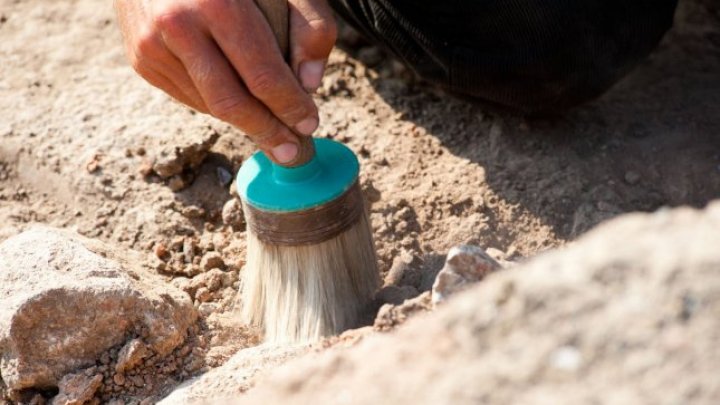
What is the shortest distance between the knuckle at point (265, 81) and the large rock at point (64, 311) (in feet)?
1.64

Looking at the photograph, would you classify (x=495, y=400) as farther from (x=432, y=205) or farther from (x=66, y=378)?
(x=432, y=205)

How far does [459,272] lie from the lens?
166 cm

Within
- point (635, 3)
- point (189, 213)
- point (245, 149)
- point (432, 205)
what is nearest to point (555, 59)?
point (635, 3)

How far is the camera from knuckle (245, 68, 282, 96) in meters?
1.97

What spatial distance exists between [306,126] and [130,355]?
58cm

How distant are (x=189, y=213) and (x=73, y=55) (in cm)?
90

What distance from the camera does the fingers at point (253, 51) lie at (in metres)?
1.97

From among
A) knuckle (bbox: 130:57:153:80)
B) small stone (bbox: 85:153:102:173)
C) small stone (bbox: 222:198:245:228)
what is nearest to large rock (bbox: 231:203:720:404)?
knuckle (bbox: 130:57:153:80)

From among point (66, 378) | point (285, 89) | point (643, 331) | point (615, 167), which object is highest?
point (643, 331)

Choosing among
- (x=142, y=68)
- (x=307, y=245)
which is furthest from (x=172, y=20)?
(x=307, y=245)

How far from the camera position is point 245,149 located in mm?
2867

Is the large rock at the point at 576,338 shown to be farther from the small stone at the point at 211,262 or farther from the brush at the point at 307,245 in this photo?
the small stone at the point at 211,262

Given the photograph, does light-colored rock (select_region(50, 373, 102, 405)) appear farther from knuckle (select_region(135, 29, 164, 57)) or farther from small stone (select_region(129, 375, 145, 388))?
knuckle (select_region(135, 29, 164, 57))

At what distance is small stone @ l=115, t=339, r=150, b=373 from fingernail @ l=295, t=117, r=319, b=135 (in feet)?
1.77
